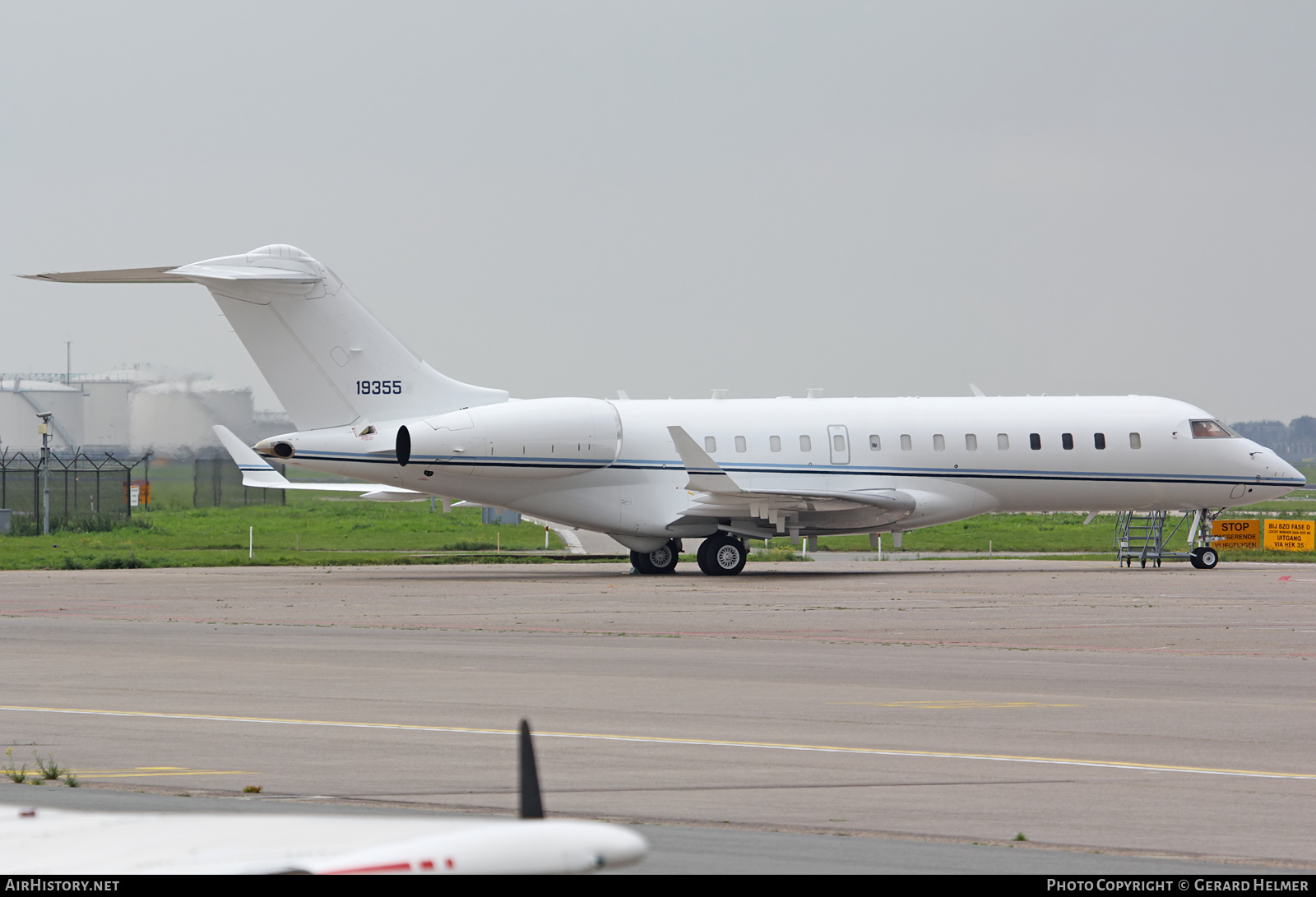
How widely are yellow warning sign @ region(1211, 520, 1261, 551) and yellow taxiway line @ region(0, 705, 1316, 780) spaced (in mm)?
38994

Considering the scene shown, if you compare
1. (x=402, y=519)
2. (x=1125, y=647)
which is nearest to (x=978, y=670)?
(x=1125, y=647)

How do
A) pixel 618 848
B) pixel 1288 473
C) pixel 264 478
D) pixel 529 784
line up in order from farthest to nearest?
1. pixel 264 478
2. pixel 1288 473
3. pixel 529 784
4. pixel 618 848

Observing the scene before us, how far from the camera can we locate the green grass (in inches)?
1740

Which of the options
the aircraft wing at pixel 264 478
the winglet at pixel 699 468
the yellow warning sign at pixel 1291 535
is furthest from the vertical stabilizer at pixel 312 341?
the yellow warning sign at pixel 1291 535

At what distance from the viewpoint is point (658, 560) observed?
1542 inches

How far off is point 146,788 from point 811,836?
4.37m

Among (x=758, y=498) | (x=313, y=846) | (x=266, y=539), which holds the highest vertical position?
(x=758, y=498)

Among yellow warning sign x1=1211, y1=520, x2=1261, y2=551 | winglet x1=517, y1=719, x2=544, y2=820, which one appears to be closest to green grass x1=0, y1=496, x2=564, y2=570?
yellow warning sign x1=1211, y1=520, x2=1261, y2=551

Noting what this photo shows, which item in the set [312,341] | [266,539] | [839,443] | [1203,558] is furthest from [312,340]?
[266,539]

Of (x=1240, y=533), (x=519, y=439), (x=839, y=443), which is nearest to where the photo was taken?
(x=519, y=439)

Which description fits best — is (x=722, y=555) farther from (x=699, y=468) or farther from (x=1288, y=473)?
(x=1288, y=473)

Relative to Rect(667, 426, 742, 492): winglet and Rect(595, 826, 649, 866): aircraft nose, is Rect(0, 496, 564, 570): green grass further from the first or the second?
Rect(595, 826, 649, 866): aircraft nose

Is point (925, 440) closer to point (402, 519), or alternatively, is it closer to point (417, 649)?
point (417, 649)

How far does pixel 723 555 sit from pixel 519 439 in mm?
5276
